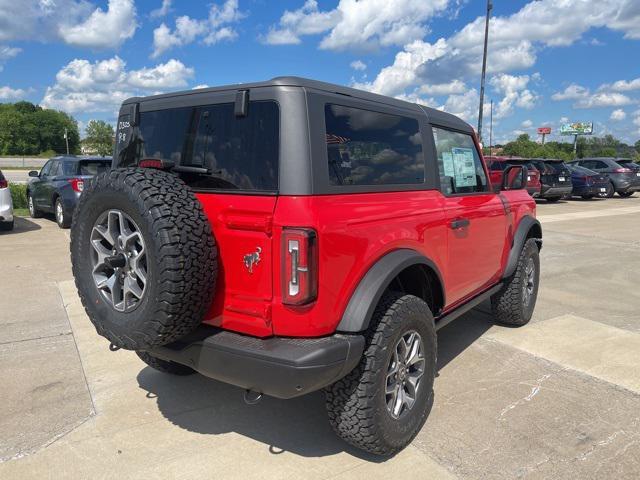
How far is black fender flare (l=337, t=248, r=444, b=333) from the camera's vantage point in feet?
8.01

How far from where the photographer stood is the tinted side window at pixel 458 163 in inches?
140

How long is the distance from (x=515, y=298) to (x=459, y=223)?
1.53 metres

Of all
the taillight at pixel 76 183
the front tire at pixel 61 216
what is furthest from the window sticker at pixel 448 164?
the front tire at pixel 61 216

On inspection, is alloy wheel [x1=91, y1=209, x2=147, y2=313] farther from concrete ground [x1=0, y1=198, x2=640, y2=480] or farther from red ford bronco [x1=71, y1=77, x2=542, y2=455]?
concrete ground [x1=0, y1=198, x2=640, y2=480]

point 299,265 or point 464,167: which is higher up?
point 464,167

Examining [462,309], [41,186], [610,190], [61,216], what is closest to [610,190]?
[610,190]

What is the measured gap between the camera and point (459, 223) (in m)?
3.47

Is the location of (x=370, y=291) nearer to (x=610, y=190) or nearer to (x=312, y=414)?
(x=312, y=414)

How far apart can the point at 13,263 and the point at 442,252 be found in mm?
6634

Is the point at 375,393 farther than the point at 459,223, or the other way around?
the point at 459,223

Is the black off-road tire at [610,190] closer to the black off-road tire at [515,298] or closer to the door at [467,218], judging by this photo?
the black off-road tire at [515,298]

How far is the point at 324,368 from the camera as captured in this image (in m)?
2.28

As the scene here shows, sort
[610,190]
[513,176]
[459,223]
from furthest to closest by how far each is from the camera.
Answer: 1. [610,190]
2. [513,176]
3. [459,223]

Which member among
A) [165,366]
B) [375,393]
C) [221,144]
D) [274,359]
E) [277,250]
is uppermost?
[221,144]
